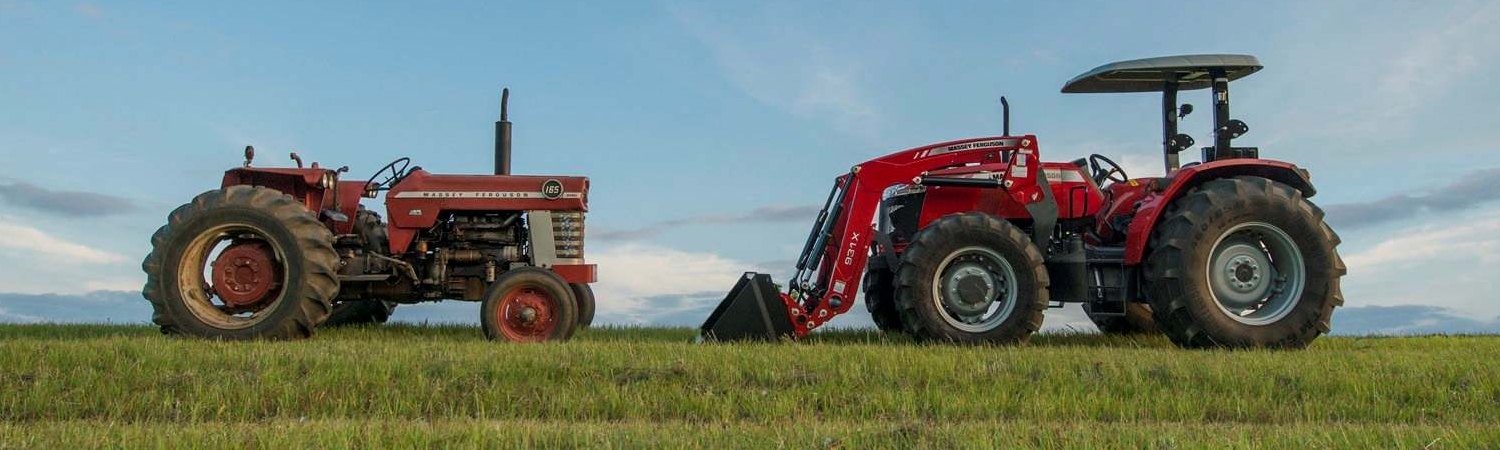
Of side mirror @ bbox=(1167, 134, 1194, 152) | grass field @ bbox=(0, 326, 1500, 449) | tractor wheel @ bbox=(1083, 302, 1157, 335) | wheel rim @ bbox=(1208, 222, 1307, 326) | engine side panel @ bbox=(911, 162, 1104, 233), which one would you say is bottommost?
grass field @ bbox=(0, 326, 1500, 449)

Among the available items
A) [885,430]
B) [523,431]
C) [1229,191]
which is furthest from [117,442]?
[1229,191]

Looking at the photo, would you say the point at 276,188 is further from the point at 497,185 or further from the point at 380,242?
the point at 497,185

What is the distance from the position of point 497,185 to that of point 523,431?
17.2ft

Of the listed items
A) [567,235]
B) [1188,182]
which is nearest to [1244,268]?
[1188,182]

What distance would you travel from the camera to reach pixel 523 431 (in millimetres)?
5090

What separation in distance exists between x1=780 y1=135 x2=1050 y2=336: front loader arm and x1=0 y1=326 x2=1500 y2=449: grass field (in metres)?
1.26

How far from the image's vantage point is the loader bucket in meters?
9.08

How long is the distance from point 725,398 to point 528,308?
334 cm

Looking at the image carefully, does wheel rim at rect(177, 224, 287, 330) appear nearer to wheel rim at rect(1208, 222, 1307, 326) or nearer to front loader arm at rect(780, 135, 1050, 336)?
front loader arm at rect(780, 135, 1050, 336)

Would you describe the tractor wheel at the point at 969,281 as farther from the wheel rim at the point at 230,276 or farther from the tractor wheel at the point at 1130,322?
the wheel rim at the point at 230,276

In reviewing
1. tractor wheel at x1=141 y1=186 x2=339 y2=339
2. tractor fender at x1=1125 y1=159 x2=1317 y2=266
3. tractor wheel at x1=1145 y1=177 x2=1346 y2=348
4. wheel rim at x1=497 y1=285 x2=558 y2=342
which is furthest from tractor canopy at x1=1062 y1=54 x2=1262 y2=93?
tractor wheel at x1=141 y1=186 x2=339 y2=339

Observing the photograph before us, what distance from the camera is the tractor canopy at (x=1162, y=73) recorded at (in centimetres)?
980

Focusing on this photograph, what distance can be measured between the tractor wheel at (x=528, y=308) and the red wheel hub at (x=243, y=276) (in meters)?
1.84

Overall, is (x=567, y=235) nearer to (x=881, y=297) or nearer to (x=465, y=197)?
(x=465, y=197)
